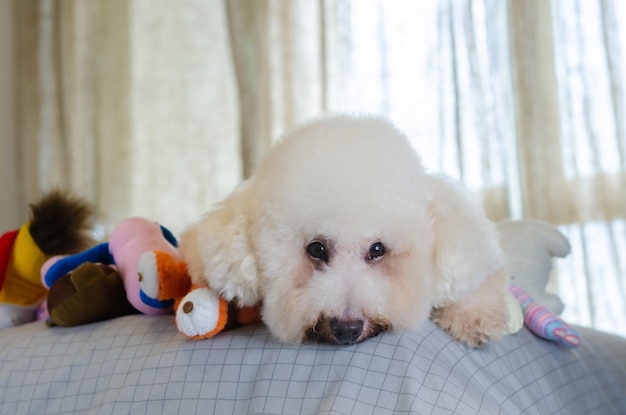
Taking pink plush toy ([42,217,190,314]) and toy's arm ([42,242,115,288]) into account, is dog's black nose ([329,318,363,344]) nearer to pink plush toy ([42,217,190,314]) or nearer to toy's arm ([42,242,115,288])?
pink plush toy ([42,217,190,314])

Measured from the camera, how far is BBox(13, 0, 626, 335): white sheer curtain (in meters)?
2.05

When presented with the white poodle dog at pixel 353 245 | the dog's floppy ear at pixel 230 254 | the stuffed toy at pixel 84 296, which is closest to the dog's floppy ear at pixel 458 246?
the white poodle dog at pixel 353 245

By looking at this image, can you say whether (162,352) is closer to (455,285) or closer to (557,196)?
(455,285)

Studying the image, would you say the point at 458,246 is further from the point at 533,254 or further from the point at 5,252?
the point at 5,252

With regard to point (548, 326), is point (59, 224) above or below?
above

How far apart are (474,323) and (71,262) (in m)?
0.67

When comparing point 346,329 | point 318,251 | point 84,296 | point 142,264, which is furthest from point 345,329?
point 84,296

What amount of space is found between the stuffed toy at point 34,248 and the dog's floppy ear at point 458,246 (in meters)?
0.81

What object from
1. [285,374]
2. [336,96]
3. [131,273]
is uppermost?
[336,96]

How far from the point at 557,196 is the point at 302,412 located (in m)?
1.55

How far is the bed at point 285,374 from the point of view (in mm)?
774

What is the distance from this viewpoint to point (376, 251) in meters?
0.83

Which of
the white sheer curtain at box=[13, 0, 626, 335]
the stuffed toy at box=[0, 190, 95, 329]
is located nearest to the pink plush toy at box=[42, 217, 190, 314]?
the stuffed toy at box=[0, 190, 95, 329]

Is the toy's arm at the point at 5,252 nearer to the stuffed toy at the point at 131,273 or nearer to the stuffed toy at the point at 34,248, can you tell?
the stuffed toy at the point at 34,248
